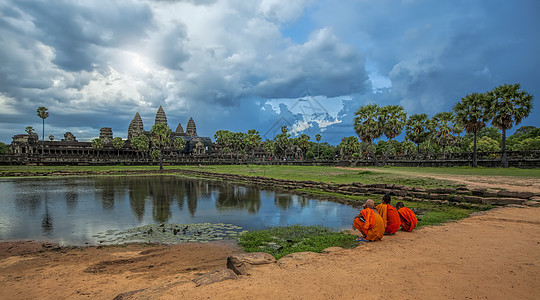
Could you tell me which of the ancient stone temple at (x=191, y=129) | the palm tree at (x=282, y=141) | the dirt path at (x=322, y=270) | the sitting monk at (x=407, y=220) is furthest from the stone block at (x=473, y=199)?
the ancient stone temple at (x=191, y=129)

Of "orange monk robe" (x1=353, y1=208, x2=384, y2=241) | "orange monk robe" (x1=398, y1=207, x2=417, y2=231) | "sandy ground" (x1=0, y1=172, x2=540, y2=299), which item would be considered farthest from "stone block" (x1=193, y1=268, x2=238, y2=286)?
"orange monk robe" (x1=398, y1=207, x2=417, y2=231)

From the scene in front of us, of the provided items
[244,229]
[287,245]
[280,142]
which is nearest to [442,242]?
[287,245]

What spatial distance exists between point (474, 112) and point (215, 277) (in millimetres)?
40041

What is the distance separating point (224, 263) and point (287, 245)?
190 centimetres

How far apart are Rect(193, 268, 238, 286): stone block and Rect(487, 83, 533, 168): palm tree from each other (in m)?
36.8

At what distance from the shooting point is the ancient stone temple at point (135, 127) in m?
120

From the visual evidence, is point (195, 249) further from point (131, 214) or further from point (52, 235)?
point (131, 214)

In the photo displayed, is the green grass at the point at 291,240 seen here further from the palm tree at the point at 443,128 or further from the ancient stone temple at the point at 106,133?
the ancient stone temple at the point at 106,133

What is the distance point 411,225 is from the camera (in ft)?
26.8

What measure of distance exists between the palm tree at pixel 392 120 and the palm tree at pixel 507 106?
1156 centimetres

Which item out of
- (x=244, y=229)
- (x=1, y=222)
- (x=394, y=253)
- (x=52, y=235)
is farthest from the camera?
(x=1, y=222)

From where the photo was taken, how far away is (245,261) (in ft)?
18.2

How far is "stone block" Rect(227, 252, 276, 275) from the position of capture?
524 centimetres

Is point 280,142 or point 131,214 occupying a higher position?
point 280,142
